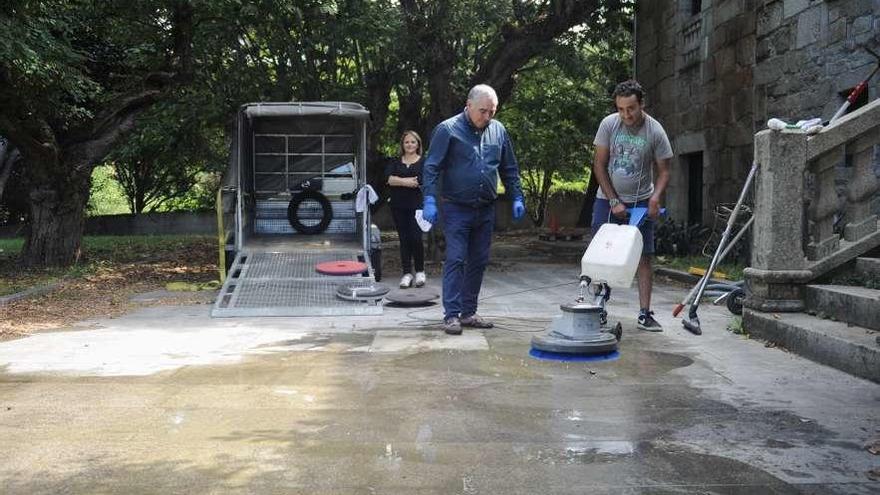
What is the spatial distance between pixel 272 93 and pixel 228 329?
8330 mm

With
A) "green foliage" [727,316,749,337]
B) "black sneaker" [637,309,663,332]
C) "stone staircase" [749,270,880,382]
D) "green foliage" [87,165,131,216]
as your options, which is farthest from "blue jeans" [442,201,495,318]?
"green foliage" [87,165,131,216]

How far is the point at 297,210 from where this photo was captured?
12523 mm

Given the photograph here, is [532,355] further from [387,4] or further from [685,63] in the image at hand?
[685,63]

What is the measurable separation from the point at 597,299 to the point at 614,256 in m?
0.45

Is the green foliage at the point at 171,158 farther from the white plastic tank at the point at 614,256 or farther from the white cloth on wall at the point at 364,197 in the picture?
the white plastic tank at the point at 614,256

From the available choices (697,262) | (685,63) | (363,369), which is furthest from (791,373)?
(685,63)

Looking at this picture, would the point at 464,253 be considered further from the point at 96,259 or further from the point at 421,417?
the point at 96,259

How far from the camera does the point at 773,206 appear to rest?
627 centimetres

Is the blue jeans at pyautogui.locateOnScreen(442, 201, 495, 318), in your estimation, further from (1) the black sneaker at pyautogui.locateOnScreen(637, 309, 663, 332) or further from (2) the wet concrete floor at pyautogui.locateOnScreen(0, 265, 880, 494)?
(1) the black sneaker at pyautogui.locateOnScreen(637, 309, 663, 332)

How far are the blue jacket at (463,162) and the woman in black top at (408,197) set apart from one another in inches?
112

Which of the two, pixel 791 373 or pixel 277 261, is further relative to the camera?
pixel 277 261

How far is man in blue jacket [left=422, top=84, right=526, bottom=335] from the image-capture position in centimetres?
659

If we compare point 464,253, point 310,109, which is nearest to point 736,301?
point 464,253

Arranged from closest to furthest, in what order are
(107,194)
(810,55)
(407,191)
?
(407,191) < (810,55) < (107,194)
